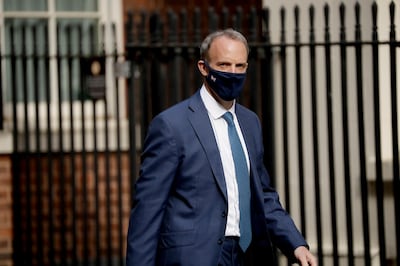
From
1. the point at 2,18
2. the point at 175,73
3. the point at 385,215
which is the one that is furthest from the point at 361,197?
the point at 2,18

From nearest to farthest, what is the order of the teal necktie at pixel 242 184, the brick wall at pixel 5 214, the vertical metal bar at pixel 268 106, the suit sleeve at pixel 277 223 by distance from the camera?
the teal necktie at pixel 242 184 → the suit sleeve at pixel 277 223 → the vertical metal bar at pixel 268 106 → the brick wall at pixel 5 214

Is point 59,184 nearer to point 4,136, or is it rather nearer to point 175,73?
point 4,136

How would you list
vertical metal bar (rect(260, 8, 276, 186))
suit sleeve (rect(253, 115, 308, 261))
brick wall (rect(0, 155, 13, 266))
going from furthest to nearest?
brick wall (rect(0, 155, 13, 266)) → vertical metal bar (rect(260, 8, 276, 186)) → suit sleeve (rect(253, 115, 308, 261))

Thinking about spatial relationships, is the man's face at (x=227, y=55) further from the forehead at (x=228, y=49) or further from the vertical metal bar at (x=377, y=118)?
the vertical metal bar at (x=377, y=118)

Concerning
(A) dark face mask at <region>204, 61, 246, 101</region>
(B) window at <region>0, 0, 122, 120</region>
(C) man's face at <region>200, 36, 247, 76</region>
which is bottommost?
(A) dark face mask at <region>204, 61, 246, 101</region>

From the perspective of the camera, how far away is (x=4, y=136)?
8031mm

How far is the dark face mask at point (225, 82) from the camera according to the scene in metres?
4.18

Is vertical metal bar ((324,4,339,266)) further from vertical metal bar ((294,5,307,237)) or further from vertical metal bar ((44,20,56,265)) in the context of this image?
vertical metal bar ((44,20,56,265))

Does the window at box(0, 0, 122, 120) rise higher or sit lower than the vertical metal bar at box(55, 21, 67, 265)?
higher

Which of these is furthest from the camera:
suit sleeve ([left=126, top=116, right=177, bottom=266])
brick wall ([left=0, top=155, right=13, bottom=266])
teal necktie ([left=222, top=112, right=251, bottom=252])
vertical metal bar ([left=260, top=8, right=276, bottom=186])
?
brick wall ([left=0, top=155, right=13, bottom=266])

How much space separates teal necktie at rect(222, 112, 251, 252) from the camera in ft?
13.9

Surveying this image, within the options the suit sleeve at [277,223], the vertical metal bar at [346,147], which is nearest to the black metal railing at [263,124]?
the vertical metal bar at [346,147]

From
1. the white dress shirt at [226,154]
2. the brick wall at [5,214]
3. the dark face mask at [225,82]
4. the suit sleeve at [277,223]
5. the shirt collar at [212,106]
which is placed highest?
the dark face mask at [225,82]

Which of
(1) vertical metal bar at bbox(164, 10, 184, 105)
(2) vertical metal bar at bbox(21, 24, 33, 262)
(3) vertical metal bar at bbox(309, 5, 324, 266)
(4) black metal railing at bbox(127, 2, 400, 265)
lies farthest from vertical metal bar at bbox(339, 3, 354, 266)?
(2) vertical metal bar at bbox(21, 24, 33, 262)
